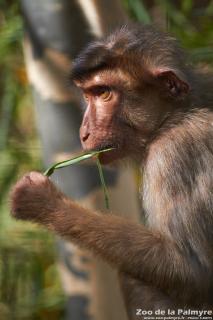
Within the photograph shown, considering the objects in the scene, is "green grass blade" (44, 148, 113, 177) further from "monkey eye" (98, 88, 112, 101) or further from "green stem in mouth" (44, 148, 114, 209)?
"monkey eye" (98, 88, 112, 101)

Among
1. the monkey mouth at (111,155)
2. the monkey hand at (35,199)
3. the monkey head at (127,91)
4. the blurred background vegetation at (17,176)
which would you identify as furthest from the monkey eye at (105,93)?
the blurred background vegetation at (17,176)

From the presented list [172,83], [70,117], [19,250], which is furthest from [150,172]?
[19,250]

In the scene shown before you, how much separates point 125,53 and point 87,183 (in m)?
1.02

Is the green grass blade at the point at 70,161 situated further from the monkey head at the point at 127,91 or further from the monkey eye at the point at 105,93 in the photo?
the monkey eye at the point at 105,93

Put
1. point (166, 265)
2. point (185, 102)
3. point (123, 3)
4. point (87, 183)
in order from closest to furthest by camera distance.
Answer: point (166, 265), point (185, 102), point (87, 183), point (123, 3)

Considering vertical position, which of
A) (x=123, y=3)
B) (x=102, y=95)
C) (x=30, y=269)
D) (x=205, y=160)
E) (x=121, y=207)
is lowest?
(x=30, y=269)

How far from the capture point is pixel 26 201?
4176 mm

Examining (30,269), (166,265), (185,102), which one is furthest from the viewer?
(30,269)

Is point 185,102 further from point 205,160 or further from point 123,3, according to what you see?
point 123,3

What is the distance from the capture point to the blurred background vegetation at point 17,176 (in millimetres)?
6340

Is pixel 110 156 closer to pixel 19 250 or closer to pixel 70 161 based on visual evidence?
pixel 70 161

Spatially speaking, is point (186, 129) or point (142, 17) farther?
point (142, 17)

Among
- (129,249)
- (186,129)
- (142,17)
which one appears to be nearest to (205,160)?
(186,129)

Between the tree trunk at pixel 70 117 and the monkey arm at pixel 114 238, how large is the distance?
44.6 inches
